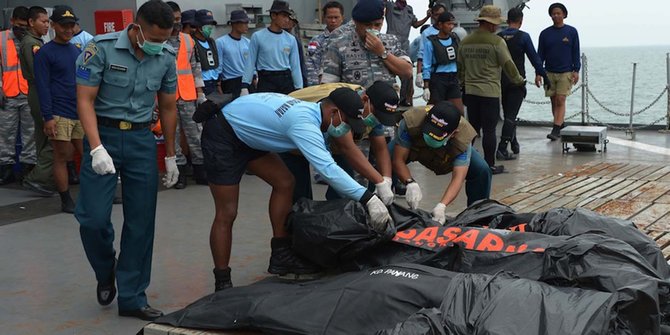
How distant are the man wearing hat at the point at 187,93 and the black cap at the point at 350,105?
4.02 meters

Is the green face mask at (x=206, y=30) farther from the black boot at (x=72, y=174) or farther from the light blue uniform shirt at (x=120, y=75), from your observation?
the light blue uniform shirt at (x=120, y=75)

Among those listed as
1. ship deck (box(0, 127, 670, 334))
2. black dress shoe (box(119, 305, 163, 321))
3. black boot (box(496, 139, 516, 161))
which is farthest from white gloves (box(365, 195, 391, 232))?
black boot (box(496, 139, 516, 161))

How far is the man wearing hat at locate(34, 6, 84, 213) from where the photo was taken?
729cm

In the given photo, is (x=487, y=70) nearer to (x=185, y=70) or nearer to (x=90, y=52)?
(x=185, y=70)

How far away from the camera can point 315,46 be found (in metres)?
9.80

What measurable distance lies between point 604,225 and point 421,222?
1005mm

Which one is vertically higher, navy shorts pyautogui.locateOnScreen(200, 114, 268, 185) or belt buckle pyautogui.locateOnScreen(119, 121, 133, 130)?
belt buckle pyautogui.locateOnScreen(119, 121, 133, 130)

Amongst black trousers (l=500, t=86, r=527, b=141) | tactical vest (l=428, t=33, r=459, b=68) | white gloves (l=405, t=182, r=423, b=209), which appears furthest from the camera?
black trousers (l=500, t=86, r=527, b=141)

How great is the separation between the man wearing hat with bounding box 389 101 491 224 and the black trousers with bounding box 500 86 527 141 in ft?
14.2

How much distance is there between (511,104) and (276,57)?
3.06 m

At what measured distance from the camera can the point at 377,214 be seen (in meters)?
4.58

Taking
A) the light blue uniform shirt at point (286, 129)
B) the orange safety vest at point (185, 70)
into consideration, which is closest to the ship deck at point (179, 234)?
the orange safety vest at point (185, 70)

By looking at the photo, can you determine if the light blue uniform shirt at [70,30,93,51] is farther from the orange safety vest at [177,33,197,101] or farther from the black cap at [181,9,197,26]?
the black cap at [181,9,197,26]

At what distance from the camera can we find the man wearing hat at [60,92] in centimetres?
729
